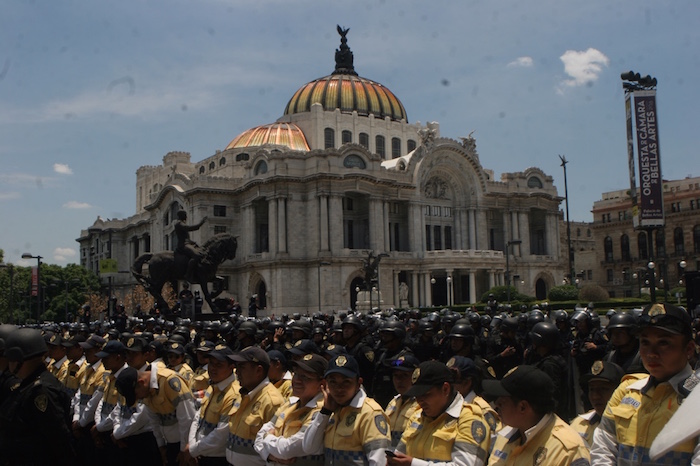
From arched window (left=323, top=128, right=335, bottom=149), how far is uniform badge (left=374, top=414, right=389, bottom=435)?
70669mm

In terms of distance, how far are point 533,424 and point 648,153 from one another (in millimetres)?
32061

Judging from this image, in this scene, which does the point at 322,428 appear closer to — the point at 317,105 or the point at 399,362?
the point at 399,362

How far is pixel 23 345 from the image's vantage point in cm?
633

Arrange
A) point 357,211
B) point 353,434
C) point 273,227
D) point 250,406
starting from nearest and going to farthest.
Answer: point 353,434
point 250,406
point 273,227
point 357,211

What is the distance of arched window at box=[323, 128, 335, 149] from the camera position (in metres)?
75.6

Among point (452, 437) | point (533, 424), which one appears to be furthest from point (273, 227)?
point (533, 424)

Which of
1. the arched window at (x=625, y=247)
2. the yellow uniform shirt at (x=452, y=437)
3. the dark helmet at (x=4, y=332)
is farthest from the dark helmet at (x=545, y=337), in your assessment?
the arched window at (x=625, y=247)

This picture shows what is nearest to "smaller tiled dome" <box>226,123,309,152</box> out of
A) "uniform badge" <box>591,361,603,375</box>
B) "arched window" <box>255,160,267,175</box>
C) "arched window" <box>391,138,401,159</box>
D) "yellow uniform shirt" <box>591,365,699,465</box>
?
"arched window" <box>255,160,267,175</box>

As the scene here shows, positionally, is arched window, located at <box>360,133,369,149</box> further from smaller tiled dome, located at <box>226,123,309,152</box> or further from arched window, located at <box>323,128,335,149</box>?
smaller tiled dome, located at <box>226,123,309,152</box>

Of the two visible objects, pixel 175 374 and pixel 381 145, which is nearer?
pixel 175 374

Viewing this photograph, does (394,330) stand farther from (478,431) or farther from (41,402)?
(41,402)

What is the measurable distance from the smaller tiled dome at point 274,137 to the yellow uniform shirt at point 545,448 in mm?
68915

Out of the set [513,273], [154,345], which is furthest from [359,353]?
[513,273]

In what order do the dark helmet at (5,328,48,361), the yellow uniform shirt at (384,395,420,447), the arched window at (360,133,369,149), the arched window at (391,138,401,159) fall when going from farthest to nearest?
1. the arched window at (391,138,401,159)
2. the arched window at (360,133,369,149)
3. the yellow uniform shirt at (384,395,420,447)
4. the dark helmet at (5,328,48,361)
